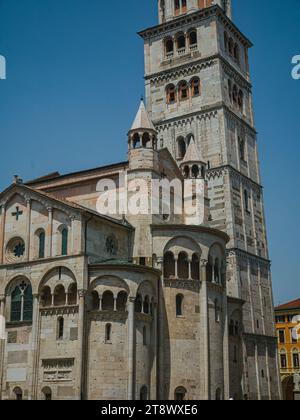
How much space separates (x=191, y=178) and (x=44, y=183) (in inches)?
448

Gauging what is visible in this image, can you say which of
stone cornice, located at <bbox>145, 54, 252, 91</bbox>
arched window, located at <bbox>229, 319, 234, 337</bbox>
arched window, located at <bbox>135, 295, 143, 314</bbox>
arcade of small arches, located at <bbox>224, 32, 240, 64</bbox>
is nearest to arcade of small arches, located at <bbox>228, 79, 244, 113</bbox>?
stone cornice, located at <bbox>145, 54, 252, 91</bbox>

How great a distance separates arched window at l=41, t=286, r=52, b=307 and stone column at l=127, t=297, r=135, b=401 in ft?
16.0

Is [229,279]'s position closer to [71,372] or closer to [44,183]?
[44,183]

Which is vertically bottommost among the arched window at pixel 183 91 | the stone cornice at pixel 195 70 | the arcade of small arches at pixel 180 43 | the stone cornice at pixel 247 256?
the stone cornice at pixel 247 256

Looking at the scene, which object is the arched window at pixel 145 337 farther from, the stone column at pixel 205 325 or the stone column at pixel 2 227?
the stone column at pixel 2 227

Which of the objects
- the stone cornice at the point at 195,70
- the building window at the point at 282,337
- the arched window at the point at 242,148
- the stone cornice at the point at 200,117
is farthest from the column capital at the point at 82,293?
the building window at the point at 282,337

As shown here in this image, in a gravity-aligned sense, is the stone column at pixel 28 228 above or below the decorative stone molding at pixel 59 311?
above

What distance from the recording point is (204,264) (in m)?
38.0

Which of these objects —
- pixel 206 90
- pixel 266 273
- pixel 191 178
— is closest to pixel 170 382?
pixel 191 178

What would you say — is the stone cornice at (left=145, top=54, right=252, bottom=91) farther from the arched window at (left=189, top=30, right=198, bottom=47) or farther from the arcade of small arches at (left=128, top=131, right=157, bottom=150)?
the arcade of small arches at (left=128, top=131, right=157, bottom=150)

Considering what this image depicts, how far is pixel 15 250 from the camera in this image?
37469 mm

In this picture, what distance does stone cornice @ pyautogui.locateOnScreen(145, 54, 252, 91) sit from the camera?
5847cm

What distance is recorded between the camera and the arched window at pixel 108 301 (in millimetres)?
33531

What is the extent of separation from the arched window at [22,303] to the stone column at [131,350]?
6121 mm
